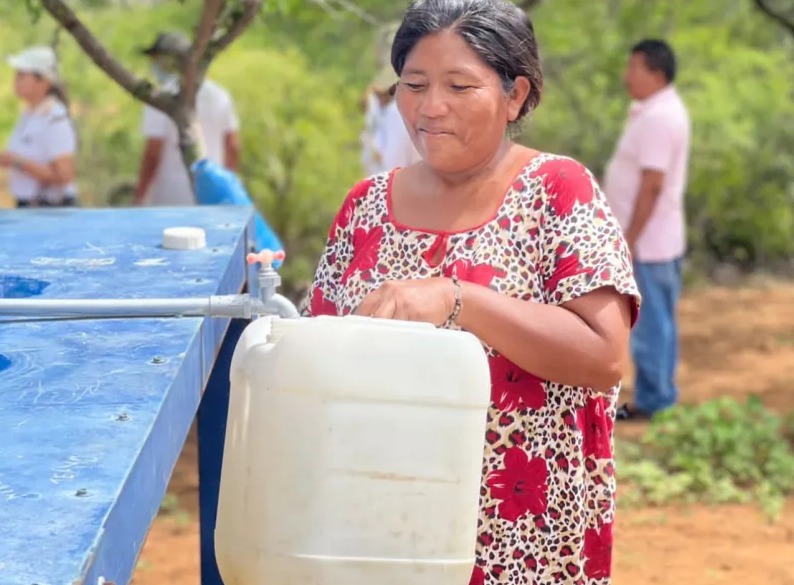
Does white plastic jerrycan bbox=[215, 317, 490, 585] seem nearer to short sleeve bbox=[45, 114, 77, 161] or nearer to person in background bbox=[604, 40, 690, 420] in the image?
person in background bbox=[604, 40, 690, 420]

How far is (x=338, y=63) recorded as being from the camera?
38.6 feet

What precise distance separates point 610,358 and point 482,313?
0.74ft

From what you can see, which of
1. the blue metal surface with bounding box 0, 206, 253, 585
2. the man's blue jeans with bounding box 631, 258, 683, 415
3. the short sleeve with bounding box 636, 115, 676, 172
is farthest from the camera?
the man's blue jeans with bounding box 631, 258, 683, 415

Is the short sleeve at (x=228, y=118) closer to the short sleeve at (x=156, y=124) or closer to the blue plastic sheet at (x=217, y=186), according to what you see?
the short sleeve at (x=156, y=124)

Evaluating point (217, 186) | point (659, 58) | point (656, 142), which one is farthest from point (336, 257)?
point (659, 58)

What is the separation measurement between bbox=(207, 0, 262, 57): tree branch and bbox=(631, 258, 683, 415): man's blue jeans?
2.56 meters

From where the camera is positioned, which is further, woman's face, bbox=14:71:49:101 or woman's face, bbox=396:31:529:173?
woman's face, bbox=14:71:49:101

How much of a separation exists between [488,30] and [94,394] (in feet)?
2.68

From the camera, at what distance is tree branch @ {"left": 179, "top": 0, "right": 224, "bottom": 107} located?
4.70m

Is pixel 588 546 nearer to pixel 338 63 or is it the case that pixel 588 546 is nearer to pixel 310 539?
pixel 310 539

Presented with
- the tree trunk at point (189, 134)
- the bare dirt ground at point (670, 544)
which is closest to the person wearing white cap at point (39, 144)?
the bare dirt ground at point (670, 544)

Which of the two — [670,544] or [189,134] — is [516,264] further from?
[670,544]

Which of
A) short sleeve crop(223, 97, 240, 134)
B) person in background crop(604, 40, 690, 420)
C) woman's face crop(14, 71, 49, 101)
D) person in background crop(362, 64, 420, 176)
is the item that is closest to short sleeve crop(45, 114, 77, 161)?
woman's face crop(14, 71, 49, 101)

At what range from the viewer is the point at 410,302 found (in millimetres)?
1915
